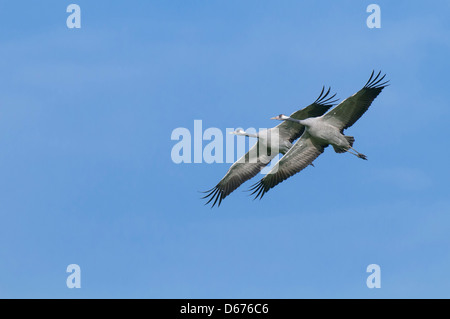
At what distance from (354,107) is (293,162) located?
3.06 metres

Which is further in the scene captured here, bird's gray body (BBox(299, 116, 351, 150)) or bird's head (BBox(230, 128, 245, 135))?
bird's head (BBox(230, 128, 245, 135))

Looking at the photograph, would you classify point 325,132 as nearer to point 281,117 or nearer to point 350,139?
point 350,139

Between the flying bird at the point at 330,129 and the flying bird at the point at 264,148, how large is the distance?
762mm

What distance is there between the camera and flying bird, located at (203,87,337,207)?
108 ft

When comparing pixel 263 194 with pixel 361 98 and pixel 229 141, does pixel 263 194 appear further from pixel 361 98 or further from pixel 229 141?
pixel 361 98

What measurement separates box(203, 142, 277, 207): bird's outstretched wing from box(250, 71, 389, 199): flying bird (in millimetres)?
1608

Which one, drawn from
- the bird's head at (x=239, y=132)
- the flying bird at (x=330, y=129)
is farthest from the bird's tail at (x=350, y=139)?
the bird's head at (x=239, y=132)

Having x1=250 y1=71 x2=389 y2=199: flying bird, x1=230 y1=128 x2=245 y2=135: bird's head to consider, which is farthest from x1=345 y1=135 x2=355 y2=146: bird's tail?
x1=230 y1=128 x2=245 y2=135: bird's head

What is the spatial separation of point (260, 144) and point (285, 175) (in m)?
1.58

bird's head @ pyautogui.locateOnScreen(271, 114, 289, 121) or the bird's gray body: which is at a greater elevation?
bird's head @ pyautogui.locateOnScreen(271, 114, 289, 121)

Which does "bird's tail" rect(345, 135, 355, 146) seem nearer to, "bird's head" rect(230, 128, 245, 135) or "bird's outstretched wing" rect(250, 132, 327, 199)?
"bird's outstretched wing" rect(250, 132, 327, 199)

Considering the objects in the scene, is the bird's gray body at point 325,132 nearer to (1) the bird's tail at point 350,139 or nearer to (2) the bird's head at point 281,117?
(1) the bird's tail at point 350,139

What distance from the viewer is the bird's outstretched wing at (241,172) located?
34.3m
